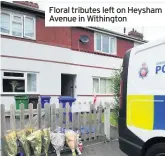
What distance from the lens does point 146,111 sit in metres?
4.43

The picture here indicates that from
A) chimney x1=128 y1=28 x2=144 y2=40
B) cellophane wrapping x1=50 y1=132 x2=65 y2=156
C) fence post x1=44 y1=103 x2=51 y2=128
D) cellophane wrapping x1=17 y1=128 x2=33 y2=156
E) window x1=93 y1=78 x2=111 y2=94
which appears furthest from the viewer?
chimney x1=128 y1=28 x2=144 y2=40

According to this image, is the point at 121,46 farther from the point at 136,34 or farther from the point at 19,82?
the point at 19,82

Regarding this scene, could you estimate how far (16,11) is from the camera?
14664 millimetres

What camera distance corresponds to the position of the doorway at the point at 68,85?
1806 centimetres

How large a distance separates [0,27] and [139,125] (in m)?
11.2

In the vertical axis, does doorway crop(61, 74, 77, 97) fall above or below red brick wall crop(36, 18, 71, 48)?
below

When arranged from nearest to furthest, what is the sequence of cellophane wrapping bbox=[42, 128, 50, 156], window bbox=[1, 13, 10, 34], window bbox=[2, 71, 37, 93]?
cellophane wrapping bbox=[42, 128, 50, 156] < window bbox=[1, 13, 10, 34] < window bbox=[2, 71, 37, 93]

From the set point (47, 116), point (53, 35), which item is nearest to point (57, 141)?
point (47, 116)

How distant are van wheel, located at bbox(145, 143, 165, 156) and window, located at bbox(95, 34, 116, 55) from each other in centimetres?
1538

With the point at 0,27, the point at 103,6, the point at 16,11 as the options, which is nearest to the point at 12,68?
the point at 0,27

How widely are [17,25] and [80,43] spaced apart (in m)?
4.82

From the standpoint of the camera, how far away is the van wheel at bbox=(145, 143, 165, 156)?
4211mm

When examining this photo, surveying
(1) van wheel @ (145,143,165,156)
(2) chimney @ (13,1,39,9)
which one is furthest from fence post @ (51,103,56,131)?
(2) chimney @ (13,1,39,9)

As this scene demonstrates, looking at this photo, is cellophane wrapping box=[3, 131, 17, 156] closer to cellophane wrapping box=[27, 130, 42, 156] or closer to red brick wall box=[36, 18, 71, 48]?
cellophane wrapping box=[27, 130, 42, 156]
